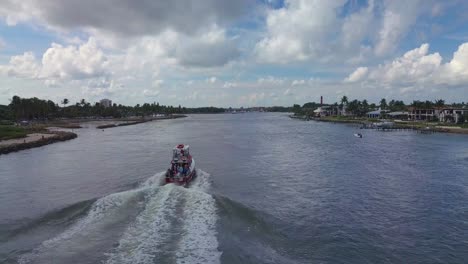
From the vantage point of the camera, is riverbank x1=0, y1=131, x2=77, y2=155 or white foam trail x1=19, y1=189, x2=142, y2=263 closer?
white foam trail x1=19, y1=189, x2=142, y2=263

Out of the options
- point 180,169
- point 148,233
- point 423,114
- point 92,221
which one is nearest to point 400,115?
point 423,114

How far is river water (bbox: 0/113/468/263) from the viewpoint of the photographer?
63.7ft

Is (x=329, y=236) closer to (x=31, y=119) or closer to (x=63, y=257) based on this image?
(x=63, y=257)

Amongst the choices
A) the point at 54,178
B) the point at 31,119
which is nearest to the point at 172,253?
the point at 54,178

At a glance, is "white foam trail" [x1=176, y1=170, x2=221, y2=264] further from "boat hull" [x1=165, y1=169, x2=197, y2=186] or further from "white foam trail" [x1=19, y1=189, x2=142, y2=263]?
"white foam trail" [x1=19, y1=189, x2=142, y2=263]

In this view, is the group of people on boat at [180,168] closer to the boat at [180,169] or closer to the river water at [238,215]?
the boat at [180,169]

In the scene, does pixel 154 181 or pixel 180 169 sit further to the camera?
pixel 180 169

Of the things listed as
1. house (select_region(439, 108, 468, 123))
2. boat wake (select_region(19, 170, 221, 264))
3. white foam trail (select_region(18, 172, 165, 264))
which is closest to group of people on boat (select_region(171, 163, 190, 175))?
white foam trail (select_region(18, 172, 165, 264))

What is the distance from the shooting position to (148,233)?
2075 centimetres

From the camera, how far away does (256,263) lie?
17984 mm

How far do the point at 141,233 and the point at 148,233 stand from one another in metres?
0.44

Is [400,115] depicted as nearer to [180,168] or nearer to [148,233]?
[180,168]

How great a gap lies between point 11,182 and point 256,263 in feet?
109

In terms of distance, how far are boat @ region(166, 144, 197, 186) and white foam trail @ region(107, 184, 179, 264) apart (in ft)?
20.8
